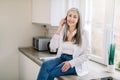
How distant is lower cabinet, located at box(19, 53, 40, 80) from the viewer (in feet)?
7.47

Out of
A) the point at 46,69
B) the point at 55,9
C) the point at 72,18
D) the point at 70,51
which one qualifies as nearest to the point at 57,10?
the point at 55,9

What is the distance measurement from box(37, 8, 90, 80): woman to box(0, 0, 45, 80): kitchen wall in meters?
1.33

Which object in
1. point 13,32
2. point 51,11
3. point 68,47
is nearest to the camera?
point 68,47

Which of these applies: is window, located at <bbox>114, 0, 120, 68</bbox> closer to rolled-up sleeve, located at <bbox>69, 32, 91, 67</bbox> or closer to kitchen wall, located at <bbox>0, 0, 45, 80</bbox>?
rolled-up sleeve, located at <bbox>69, 32, 91, 67</bbox>

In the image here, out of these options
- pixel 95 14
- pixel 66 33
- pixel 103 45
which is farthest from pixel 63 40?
pixel 95 14

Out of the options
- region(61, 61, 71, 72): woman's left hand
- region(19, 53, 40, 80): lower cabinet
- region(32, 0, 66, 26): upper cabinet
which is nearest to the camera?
region(61, 61, 71, 72): woman's left hand

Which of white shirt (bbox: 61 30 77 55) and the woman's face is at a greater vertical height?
the woman's face

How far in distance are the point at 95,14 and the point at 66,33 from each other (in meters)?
0.67

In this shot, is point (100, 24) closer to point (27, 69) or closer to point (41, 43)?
point (41, 43)

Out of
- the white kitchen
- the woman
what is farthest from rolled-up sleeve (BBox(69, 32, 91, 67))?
the white kitchen

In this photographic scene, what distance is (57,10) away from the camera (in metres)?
2.44

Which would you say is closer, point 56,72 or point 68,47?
point 56,72

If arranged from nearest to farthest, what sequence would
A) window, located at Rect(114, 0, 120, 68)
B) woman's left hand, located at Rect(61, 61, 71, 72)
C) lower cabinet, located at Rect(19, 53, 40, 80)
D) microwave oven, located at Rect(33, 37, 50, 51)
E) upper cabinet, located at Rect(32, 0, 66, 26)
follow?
1. woman's left hand, located at Rect(61, 61, 71, 72)
2. window, located at Rect(114, 0, 120, 68)
3. lower cabinet, located at Rect(19, 53, 40, 80)
4. upper cabinet, located at Rect(32, 0, 66, 26)
5. microwave oven, located at Rect(33, 37, 50, 51)

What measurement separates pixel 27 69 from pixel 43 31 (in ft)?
2.64
